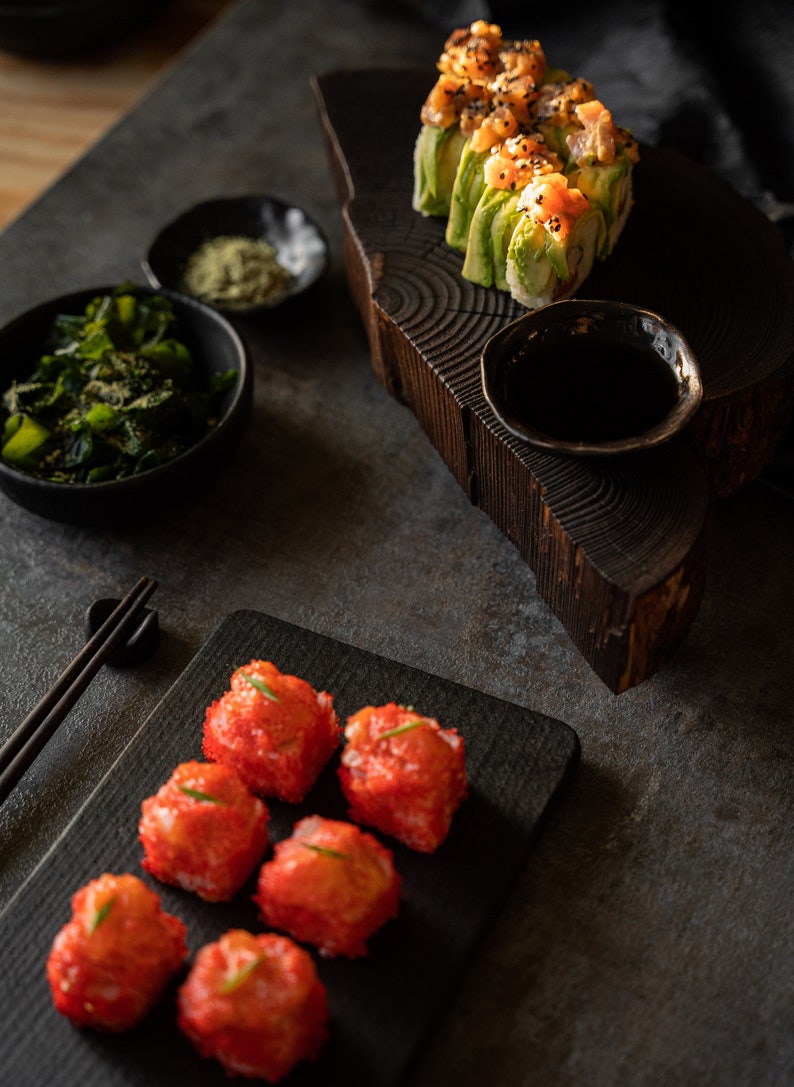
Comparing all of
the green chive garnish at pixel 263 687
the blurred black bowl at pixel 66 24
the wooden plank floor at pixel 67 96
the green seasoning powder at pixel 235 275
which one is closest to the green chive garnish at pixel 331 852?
the green chive garnish at pixel 263 687

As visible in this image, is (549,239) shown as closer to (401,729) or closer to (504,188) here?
(504,188)

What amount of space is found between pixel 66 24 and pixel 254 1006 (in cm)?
326

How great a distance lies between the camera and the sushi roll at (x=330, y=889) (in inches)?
56.2

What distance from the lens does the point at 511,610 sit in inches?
78.9

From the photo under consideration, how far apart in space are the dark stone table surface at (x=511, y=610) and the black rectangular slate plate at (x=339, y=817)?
0.11 meters

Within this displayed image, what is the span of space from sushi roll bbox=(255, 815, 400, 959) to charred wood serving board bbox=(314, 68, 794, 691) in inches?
21.3

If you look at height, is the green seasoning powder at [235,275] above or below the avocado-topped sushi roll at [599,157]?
below

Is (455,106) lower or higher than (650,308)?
higher

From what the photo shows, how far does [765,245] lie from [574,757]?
1.11 m

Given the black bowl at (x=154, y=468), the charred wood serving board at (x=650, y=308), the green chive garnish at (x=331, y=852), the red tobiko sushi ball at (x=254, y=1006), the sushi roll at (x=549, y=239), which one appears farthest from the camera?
the black bowl at (x=154, y=468)

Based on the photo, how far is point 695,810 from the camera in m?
1.72

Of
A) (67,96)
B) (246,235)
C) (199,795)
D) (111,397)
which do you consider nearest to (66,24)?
(67,96)

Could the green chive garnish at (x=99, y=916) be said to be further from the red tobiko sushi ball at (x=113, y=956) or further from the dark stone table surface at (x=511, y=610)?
the dark stone table surface at (x=511, y=610)

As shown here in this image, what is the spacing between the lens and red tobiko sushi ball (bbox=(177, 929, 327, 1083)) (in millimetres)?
1331
